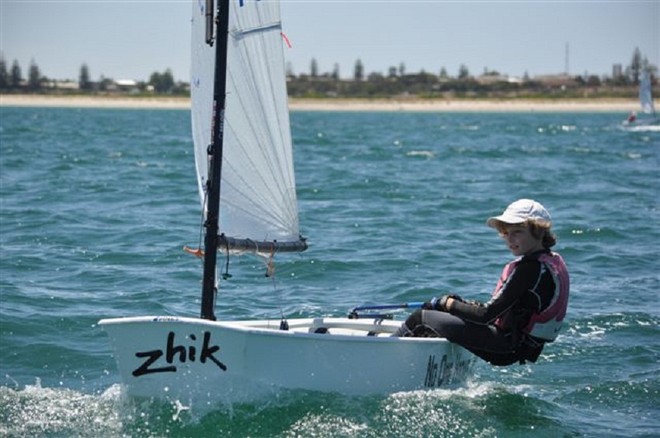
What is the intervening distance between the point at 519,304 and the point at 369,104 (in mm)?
139177

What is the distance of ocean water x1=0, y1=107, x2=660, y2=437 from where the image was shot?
8094 mm

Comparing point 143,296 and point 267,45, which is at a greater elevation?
point 267,45

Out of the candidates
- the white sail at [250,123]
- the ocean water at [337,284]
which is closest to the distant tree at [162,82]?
the ocean water at [337,284]

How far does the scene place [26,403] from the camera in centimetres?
852

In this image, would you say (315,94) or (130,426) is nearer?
(130,426)

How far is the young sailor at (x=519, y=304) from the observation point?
314 inches

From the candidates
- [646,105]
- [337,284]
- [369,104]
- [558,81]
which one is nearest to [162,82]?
[369,104]

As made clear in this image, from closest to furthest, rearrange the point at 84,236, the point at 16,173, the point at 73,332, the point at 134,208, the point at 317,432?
1. the point at 317,432
2. the point at 73,332
3. the point at 84,236
4. the point at 134,208
5. the point at 16,173

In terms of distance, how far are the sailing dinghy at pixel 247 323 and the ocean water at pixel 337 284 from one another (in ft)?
0.59

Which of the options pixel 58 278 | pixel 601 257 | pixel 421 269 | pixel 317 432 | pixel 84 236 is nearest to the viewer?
pixel 317 432

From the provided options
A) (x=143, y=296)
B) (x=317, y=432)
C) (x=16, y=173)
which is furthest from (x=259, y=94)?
(x=16, y=173)

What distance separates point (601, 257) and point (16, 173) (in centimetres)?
1545

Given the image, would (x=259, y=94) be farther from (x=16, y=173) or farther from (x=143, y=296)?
(x=16, y=173)

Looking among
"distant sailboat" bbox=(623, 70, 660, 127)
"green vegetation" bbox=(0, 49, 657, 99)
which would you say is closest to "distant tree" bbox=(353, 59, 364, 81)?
"green vegetation" bbox=(0, 49, 657, 99)
